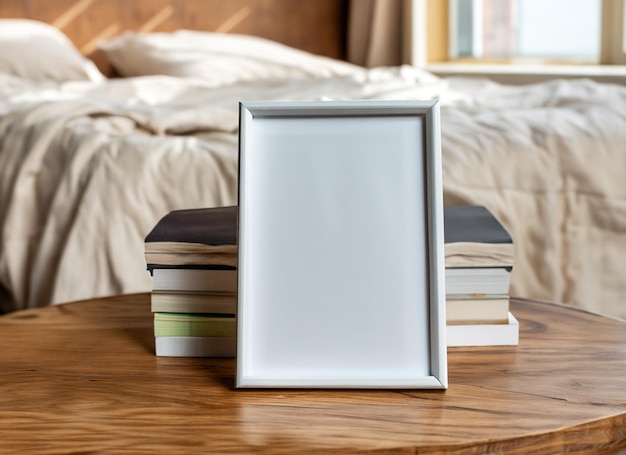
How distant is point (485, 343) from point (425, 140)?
210mm

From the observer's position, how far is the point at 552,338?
839 millimetres

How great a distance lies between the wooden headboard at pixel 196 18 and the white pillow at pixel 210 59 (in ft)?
0.69

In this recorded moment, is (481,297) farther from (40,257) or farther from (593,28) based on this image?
(593,28)

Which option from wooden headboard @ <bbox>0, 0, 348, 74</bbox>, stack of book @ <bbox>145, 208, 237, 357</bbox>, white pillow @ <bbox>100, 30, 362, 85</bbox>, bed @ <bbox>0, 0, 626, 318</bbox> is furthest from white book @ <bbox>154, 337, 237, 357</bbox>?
wooden headboard @ <bbox>0, 0, 348, 74</bbox>

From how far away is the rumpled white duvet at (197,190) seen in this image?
1.58m

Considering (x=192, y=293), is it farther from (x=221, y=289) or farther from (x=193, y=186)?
(x=193, y=186)

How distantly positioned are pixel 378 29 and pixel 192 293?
3784mm

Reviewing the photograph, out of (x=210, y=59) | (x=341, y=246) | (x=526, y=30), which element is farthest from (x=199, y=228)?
(x=526, y=30)

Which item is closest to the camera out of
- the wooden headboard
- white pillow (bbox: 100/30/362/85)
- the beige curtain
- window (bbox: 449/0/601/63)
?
white pillow (bbox: 100/30/362/85)

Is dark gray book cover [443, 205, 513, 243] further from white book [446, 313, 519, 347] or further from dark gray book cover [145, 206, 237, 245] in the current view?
dark gray book cover [145, 206, 237, 245]

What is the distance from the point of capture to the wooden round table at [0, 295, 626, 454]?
61cm

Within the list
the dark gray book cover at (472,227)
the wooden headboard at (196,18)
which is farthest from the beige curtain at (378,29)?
the dark gray book cover at (472,227)

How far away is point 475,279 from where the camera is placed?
815mm

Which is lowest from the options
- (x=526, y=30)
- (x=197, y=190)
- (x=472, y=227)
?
(x=197, y=190)
